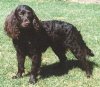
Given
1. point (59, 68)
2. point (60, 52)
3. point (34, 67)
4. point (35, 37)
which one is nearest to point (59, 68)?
point (59, 68)

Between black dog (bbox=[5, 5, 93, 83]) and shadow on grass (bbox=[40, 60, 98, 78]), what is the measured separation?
404 mm

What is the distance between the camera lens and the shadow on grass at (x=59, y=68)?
7.71 metres

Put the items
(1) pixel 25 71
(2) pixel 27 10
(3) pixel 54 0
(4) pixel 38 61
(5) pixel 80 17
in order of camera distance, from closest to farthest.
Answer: (2) pixel 27 10 < (4) pixel 38 61 < (1) pixel 25 71 < (5) pixel 80 17 < (3) pixel 54 0

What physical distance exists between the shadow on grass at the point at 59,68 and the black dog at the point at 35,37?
1.32 ft

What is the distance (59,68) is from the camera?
8078 mm

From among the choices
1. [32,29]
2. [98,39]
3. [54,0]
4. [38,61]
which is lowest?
[54,0]

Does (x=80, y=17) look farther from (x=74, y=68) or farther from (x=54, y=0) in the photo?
(x=74, y=68)

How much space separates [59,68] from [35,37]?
1.36 metres

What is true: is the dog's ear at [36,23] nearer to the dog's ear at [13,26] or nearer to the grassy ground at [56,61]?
the dog's ear at [13,26]

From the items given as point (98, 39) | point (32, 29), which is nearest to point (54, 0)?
point (98, 39)

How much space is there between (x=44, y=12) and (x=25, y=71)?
6.19 metres

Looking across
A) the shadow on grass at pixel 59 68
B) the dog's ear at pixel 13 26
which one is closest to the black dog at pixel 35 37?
the dog's ear at pixel 13 26

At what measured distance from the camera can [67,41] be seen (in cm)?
740

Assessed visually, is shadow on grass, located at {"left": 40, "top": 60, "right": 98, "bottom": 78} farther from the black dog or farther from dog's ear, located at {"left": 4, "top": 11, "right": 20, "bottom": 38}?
dog's ear, located at {"left": 4, "top": 11, "right": 20, "bottom": 38}
